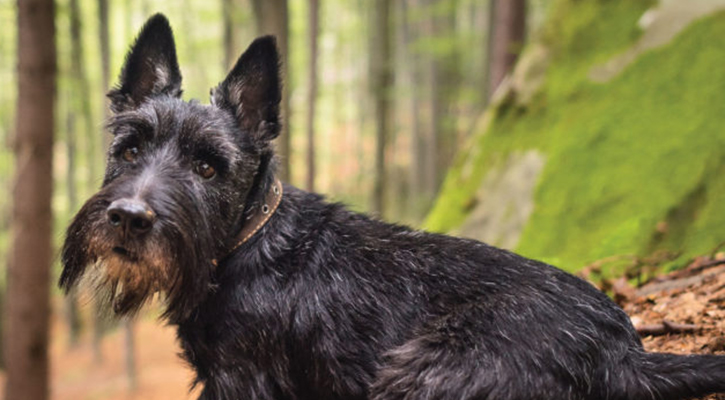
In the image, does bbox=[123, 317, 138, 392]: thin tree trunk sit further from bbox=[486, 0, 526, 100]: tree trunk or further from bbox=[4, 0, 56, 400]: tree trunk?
bbox=[486, 0, 526, 100]: tree trunk

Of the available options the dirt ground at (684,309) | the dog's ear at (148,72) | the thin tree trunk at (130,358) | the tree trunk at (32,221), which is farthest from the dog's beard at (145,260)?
the thin tree trunk at (130,358)

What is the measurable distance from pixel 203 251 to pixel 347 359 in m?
1.01

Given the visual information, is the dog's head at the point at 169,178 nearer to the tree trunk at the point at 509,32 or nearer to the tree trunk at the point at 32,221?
the tree trunk at the point at 32,221

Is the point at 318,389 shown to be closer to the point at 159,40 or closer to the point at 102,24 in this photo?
the point at 159,40

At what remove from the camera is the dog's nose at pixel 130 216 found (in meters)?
2.87

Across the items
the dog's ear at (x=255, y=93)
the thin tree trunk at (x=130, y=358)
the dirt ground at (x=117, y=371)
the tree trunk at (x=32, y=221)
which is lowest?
the dirt ground at (x=117, y=371)

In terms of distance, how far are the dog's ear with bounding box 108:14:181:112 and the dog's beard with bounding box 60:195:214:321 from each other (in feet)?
3.15

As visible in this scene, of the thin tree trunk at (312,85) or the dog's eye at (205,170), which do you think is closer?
the dog's eye at (205,170)

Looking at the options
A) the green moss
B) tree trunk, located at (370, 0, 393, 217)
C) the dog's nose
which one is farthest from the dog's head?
tree trunk, located at (370, 0, 393, 217)

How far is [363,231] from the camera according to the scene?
11.9 feet

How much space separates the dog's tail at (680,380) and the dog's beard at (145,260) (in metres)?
2.33

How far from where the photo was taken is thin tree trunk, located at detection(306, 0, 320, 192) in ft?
40.5

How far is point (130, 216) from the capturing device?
2881 mm

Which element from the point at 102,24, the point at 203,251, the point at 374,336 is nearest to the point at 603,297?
the point at 374,336
